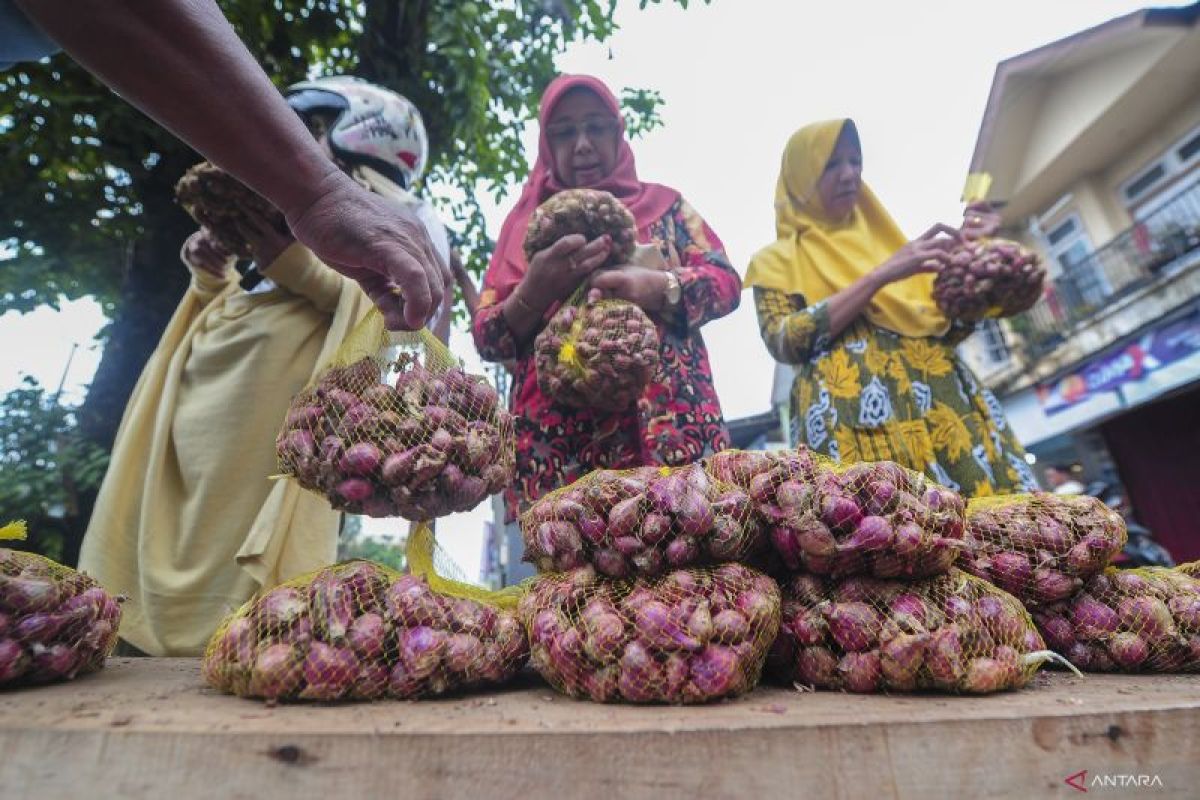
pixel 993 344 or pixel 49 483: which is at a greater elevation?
pixel 993 344

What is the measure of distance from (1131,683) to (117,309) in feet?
16.1

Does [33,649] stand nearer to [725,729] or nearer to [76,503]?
[725,729]

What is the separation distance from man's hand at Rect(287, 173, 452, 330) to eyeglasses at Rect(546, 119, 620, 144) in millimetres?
1289

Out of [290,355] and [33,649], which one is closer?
[33,649]

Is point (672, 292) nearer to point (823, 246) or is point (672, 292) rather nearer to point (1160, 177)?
point (823, 246)

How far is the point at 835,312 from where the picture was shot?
7.94 feet

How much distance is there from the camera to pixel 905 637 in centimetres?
84

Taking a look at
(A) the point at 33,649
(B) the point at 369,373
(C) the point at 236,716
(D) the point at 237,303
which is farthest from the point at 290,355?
(C) the point at 236,716

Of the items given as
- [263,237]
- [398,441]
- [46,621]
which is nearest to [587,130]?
[263,237]

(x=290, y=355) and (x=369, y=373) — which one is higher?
(x=290, y=355)

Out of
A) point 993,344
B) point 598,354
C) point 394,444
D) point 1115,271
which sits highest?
point 1115,271

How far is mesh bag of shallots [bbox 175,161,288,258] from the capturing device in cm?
170

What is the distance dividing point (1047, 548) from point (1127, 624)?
0.55 ft

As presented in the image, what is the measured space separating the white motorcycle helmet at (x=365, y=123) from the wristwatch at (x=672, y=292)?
1.23 metres
